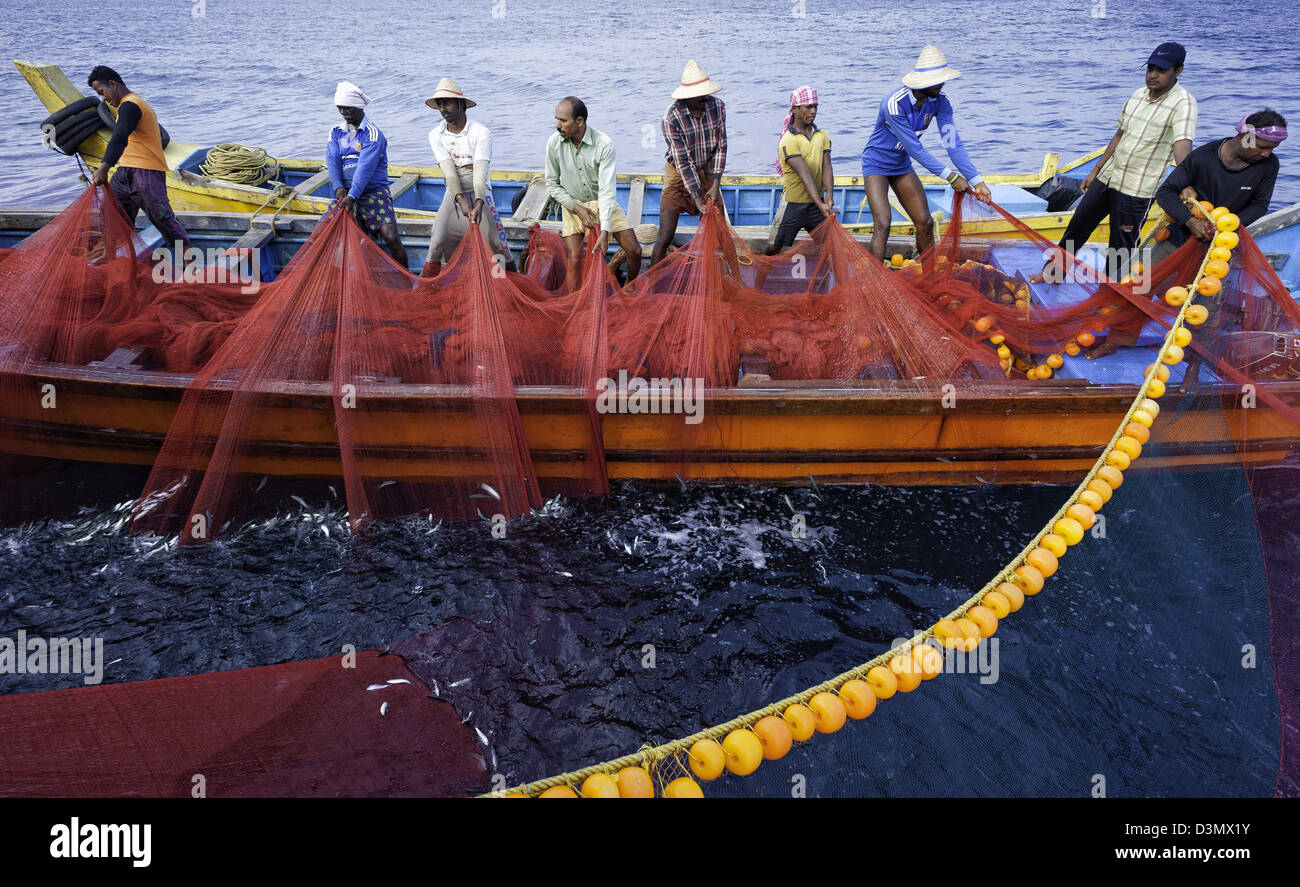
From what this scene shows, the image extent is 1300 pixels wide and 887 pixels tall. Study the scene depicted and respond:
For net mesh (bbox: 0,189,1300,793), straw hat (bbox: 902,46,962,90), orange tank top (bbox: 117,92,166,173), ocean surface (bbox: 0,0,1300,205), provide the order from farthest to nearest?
ocean surface (bbox: 0,0,1300,205)
orange tank top (bbox: 117,92,166,173)
straw hat (bbox: 902,46,962,90)
net mesh (bbox: 0,189,1300,793)

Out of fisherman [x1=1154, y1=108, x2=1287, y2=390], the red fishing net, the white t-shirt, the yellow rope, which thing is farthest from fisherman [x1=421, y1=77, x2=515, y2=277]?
fisherman [x1=1154, y1=108, x2=1287, y2=390]

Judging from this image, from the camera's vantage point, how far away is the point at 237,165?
9648 millimetres

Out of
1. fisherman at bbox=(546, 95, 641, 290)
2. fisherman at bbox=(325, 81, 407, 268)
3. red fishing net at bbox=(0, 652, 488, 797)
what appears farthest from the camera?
fisherman at bbox=(325, 81, 407, 268)

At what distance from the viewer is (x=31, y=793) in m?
2.60

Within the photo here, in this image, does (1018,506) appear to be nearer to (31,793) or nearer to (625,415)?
(625,415)

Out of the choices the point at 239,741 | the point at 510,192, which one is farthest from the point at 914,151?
the point at 239,741

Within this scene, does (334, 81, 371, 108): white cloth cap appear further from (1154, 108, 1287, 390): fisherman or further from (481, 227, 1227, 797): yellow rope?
(1154, 108, 1287, 390): fisherman

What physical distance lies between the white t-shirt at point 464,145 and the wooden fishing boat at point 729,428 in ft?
6.51

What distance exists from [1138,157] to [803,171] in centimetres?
254

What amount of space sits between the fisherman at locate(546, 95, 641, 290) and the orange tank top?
353 cm

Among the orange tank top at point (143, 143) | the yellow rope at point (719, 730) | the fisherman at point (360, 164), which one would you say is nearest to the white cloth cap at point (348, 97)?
the fisherman at point (360, 164)

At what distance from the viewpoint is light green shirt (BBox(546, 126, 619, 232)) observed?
5.70 m

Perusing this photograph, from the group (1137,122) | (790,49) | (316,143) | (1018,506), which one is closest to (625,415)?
(1018,506)

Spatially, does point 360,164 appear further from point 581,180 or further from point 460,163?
point 581,180
